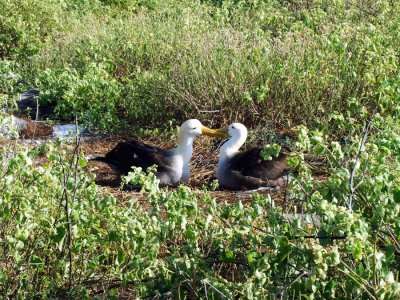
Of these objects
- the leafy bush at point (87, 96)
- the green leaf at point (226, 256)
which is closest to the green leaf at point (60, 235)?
the green leaf at point (226, 256)

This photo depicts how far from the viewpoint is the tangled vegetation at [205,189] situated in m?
4.35

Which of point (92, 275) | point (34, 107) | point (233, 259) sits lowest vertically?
point (34, 107)

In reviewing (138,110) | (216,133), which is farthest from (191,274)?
(138,110)

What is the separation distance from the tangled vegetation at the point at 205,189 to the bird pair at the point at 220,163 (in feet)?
1.29

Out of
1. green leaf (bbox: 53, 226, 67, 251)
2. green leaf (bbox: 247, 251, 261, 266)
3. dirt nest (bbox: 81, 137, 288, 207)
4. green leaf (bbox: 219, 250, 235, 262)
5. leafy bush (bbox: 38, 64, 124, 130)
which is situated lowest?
leafy bush (bbox: 38, 64, 124, 130)

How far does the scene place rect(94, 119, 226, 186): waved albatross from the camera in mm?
8342

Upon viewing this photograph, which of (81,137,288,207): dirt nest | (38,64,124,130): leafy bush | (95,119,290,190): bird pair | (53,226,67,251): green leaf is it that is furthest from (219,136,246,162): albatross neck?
(53,226,67,251): green leaf

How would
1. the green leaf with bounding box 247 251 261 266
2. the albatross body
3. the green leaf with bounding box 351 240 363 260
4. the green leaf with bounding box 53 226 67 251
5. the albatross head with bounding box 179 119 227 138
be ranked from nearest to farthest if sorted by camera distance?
the green leaf with bounding box 351 240 363 260, the green leaf with bounding box 247 251 261 266, the green leaf with bounding box 53 226 67 251, the albatross body, the albatross head with bounding box 179 119 227 138

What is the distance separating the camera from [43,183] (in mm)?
4938

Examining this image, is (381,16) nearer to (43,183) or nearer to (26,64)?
(26,64)

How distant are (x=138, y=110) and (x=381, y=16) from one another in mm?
3364

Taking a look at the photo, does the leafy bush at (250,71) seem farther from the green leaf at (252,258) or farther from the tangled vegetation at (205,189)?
the green leaf at (252,258)

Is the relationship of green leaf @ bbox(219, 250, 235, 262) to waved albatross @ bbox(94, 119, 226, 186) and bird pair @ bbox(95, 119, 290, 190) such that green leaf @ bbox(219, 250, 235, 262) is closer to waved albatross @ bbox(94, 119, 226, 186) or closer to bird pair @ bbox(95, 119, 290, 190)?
bird pair @ bbox(95, 119, 290, 190)

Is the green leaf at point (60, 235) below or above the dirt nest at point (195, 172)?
above
